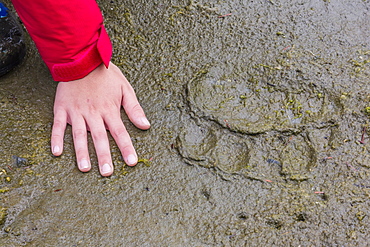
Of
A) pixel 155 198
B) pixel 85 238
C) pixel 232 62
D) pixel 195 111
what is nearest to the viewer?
pixel 85 238

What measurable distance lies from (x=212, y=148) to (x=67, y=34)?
79cm

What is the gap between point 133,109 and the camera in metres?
1.71

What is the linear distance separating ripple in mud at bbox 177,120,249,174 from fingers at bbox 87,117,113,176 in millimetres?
324

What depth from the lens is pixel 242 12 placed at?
2.19m

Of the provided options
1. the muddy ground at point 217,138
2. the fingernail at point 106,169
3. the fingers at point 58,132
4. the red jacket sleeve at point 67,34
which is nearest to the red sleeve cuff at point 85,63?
the red jacket sleeve at point 67,34

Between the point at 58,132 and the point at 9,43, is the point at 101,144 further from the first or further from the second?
the point at 9,43

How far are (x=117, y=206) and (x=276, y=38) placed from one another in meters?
1.29

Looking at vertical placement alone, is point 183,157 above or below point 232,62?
below

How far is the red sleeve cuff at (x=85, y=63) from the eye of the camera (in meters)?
1.50

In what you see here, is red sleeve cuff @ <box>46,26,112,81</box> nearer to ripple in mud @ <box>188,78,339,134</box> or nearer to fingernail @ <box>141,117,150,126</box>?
fingernail @ <box>141,117,150,126</box>

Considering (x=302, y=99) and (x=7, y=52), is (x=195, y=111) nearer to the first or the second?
(x=302, y=99)

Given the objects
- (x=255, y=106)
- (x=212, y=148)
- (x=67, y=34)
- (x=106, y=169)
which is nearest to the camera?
(x=67, y=34)

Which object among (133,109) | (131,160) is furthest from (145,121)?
(131,160)

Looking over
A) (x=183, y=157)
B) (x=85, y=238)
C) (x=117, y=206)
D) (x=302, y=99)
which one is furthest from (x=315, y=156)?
(x=85, y=238)
